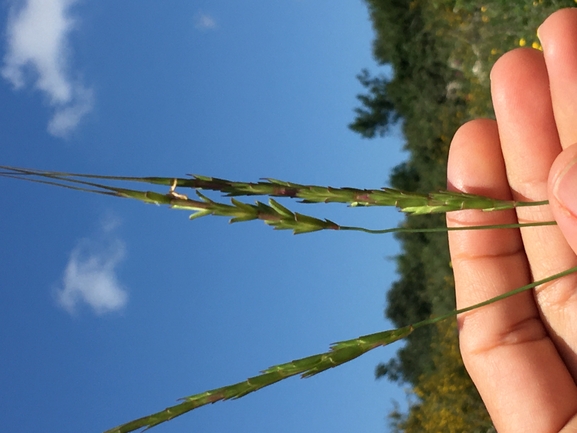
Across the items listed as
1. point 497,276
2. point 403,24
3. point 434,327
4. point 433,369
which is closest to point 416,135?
point 403,24

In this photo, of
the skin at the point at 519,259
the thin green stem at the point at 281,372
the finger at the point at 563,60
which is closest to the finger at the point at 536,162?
the skin at the point at 519,259

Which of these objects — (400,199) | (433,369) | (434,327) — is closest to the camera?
(400,199)

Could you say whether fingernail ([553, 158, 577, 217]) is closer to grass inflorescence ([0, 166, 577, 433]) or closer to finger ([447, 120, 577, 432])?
grass inflorescence ([0, 166, 577, 433])

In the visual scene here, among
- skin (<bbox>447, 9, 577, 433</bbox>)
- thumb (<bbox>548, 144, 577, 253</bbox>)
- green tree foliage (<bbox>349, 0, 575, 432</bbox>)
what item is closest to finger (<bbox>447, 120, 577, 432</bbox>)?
skin (<bbox>447, 9, 577, 433</bbox>)

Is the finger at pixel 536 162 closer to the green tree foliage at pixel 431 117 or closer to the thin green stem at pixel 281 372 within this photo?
the thin green stem at pixel 281 372

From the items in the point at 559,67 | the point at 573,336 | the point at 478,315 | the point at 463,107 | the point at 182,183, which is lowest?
the point at 573,336

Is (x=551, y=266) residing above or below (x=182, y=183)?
below

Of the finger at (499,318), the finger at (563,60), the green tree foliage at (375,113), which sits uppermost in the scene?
the green tree foliage at (375,113)

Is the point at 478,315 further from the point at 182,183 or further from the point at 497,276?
the point at 182,183
